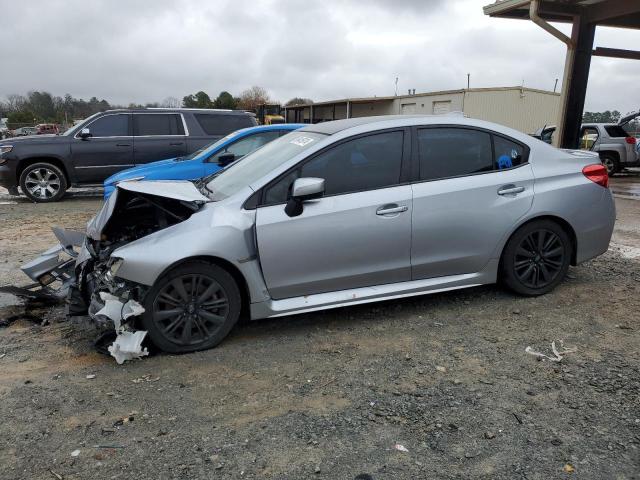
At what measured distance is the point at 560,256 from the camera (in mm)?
4797

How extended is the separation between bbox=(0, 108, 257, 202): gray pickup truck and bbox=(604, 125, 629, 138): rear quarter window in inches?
448

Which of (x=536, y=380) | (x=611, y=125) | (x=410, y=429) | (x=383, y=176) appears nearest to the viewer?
(x=410, y=429)

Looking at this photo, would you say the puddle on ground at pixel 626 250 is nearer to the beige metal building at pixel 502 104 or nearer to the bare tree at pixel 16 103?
the beige metal building at pixel 502 104

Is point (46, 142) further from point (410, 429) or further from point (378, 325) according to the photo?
point (410, 429)

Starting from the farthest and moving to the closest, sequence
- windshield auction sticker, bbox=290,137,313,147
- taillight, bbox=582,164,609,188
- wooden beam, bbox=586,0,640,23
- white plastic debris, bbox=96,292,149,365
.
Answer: wooden beam, bbox=586,0,640,23 → taillight, bbox=582,164,609,188 → windshield auction sticker, bbox=290,137,313,147 → white plastic debris, bbox=96,292,149,365

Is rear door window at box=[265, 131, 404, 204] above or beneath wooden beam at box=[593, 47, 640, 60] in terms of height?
beneath

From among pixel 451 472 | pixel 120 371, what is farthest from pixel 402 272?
pixel 120 371

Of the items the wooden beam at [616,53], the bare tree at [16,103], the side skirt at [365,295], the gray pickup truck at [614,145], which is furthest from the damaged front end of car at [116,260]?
the bare tree at [16,103]

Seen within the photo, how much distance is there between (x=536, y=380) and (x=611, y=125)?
51.0ft

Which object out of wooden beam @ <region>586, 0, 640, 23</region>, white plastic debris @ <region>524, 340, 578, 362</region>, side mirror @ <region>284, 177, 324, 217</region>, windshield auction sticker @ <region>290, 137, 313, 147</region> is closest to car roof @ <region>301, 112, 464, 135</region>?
windshield auction sticker @ <region>290, 137, 313, 147</region>

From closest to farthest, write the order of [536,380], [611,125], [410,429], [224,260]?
[410,429], [536,380], [224,260], [611,125]

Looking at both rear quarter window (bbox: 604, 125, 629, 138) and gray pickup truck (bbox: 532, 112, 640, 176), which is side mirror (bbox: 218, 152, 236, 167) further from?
rear quarter window (bbox: 604, 125, 629, 138)

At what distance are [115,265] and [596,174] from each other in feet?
13.8

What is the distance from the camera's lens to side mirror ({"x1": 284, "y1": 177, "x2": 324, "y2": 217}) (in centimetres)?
383
